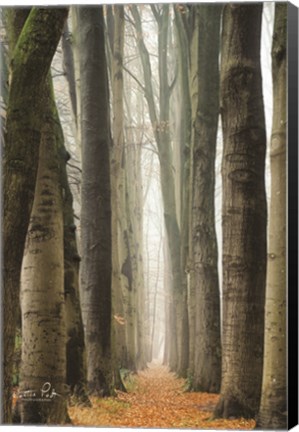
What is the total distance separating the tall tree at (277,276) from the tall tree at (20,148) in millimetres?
2140

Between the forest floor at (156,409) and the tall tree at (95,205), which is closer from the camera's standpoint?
the forest floor at (156,409)

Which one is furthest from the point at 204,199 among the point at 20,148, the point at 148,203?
the point at 20,148

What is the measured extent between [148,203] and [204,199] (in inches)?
23.6

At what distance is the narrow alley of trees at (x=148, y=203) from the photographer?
7957 millimetres

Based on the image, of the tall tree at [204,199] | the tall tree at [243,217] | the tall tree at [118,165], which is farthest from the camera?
the tall tree at [118,165]

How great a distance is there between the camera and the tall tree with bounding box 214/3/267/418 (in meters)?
8.10

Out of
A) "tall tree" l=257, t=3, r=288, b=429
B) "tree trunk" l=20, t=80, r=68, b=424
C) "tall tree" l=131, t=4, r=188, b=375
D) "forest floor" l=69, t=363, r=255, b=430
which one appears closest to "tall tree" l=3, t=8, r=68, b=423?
"tree trunk" l=20, t=80, r=68, b=424

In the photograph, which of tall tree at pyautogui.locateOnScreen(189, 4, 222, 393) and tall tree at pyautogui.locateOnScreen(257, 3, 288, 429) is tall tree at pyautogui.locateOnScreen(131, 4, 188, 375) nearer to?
tall tree at pyautogui.locateOnScreen(189, 4, 222, 393)

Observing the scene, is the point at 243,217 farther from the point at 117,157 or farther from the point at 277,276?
the point at 117,157

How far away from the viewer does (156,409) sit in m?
8.24

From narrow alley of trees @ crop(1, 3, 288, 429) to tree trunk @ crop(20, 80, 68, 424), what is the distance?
15 millimetres

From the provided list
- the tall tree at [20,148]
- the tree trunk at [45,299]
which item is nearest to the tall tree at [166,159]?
the tree trunk at [45,299]

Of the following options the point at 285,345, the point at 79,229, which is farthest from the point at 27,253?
the point at 285,345

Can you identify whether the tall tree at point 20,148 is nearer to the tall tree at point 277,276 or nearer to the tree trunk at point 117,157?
the tree trunk at point 117,157
